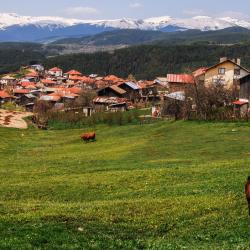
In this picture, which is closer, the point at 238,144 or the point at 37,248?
the point at 37,248

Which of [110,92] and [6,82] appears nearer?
[110,92]

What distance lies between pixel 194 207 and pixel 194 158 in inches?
627

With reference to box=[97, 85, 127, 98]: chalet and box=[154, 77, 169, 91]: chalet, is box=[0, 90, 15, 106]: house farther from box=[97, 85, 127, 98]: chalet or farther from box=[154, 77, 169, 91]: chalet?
box=[154, 77, 169, 91]: chalet

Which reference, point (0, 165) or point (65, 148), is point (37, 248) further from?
point (65, 148)

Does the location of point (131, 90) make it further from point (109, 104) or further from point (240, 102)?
point (240, 102)

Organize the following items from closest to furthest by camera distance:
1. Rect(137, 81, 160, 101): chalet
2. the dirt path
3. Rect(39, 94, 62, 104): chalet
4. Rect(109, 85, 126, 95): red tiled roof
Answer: the dirt path, Rect(109, 85, 126, 95): red tiled roof, Rect(39, 94, 62, 104): chalet, Rect(137, 81, 160, 101): chalet

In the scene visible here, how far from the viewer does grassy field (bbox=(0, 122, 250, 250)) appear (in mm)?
15758

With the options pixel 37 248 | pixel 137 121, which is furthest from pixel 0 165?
pixel 137 121

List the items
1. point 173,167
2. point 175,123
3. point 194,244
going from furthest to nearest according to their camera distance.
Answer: point 175,123, point 173,167, point 194,244

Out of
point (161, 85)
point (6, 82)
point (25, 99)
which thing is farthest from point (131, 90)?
point (6, 82)

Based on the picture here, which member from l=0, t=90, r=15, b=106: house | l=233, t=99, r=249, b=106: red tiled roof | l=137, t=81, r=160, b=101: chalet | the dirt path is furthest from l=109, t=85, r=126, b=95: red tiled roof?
l=233, t=99, r=249, b=106: red tiled roof

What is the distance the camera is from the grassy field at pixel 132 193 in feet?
51.7

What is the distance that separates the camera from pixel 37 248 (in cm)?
1377

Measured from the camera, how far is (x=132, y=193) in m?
24.8
